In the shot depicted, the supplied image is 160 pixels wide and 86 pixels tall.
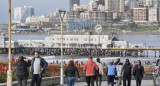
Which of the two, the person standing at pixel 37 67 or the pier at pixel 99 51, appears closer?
the person standing at pixel 37 67

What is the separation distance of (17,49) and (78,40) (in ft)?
50.0

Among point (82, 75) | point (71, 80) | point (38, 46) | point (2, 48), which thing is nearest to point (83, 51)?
point (38, 46)

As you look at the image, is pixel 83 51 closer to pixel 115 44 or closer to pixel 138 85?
pixel 115 44

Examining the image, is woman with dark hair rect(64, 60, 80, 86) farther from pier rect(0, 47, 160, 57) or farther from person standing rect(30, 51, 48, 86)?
pier rect(0, 47, 160, 57)

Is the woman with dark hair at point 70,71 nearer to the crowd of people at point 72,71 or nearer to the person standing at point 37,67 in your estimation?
the crowd of people at point 72,71

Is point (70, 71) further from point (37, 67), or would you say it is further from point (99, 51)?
point (99, 51)

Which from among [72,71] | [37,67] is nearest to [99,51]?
[72,71]

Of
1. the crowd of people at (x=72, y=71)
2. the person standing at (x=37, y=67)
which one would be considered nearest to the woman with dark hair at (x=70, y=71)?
the crowd of people at (x=72, y=71)

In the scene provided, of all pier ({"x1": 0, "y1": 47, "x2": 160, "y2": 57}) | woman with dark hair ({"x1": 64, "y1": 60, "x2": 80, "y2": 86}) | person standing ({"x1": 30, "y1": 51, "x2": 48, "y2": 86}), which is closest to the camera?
person standing ({"x1": 30, "y1": 51, "x2": 48, "y2": 86})

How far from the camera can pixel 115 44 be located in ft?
404

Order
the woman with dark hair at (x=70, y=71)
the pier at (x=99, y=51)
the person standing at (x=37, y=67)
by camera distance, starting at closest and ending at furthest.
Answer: the person standing at (x=37, y=67)
the woman with dark hair at (x=70, y=71)
the pier at (x=99, y=51)

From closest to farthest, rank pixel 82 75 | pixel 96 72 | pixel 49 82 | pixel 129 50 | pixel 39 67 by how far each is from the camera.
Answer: pixel 39 67, pixel 96 72, pixel 49 82, pixel 82 75, pixel 129 50

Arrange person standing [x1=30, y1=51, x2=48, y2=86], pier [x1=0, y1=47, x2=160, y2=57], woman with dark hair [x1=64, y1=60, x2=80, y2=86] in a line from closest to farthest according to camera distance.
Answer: person standing [x1=30, y1=51, x2=48, y2=86] → woman with dark hair [x1=64, y1=60, x2=80, y2=86] → pier [x1=0, y1=47, x2=160, y2=57]

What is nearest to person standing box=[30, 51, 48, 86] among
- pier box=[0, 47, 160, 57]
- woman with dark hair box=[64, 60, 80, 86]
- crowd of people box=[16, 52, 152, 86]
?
crowd of people box=[16, 52, 152, 86]
